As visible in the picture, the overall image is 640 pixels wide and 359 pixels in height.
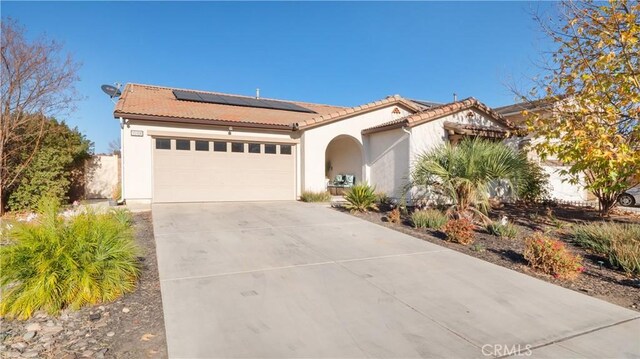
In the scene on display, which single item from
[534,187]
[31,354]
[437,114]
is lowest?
[31,354]

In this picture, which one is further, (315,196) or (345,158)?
(345,158)

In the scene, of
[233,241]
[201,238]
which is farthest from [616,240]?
[201,238]

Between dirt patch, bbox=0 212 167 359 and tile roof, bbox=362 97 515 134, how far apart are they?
32.5 ft

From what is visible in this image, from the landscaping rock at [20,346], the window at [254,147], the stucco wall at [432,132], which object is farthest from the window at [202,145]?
the landscaping rock at [20,346]

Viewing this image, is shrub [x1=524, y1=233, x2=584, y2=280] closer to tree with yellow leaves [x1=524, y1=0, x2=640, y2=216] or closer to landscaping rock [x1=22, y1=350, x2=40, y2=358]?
tree with yellow leaves [x1=524, y1=0, x2=640, y2=216]

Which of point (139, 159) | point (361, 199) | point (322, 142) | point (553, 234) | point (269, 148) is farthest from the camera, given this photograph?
point (322, 142)

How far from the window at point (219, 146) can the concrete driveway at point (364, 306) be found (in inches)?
247

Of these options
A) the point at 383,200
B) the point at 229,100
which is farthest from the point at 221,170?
the point at 383,200

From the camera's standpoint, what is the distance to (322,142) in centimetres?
1402

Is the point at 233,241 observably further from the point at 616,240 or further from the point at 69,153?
the point at 69,153

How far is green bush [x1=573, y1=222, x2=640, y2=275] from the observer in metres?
5.51

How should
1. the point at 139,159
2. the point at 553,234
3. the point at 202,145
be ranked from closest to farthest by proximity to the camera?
the point at 553,234 → the point at 139,159 → the point at 202,145

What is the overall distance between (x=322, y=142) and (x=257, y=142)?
2.71 m

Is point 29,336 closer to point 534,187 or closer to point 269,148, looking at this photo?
point 269,148
